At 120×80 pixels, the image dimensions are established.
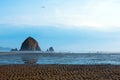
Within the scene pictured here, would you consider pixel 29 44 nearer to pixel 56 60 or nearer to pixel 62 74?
pixel 56 60

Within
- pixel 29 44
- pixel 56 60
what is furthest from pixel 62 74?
pixel 29 44

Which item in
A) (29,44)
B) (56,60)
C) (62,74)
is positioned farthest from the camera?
(29,44)

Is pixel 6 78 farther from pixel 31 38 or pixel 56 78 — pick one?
pixel 31 38

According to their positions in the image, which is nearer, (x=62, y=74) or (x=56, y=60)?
(x=62, y=74)

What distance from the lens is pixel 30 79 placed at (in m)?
23.9

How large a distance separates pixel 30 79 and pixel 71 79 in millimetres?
3180

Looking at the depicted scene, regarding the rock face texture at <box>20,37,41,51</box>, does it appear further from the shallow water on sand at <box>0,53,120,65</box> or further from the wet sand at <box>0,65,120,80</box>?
the wet sand at <box>0,65,120,80</box>

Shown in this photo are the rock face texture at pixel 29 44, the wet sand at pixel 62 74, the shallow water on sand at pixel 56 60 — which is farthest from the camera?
the rock face texture at pixel 29 44

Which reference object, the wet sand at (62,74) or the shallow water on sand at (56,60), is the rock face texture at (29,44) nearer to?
the shallow water on sand at (56,60)

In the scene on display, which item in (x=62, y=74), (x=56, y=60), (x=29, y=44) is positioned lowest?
(x=62, y=74)

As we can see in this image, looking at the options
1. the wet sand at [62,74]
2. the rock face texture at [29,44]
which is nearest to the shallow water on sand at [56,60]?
the wet sand at [62,74]

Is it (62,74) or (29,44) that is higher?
(29,44)

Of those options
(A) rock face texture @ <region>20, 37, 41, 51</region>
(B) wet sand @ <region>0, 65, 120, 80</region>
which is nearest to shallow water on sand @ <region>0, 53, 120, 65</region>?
(B) wet sand @ <region>0, 65, 120, 80</region>

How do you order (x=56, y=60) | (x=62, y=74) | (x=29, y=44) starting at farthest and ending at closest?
(x=29, y=44)
(x=56, y=60)
(x=62, y=74)
